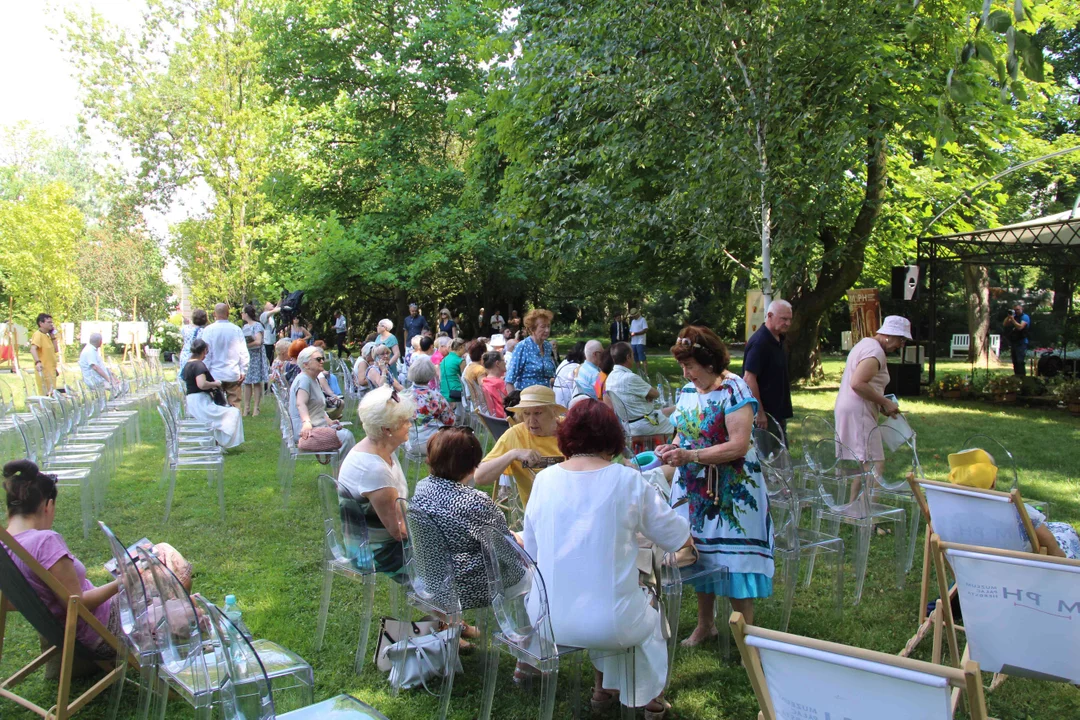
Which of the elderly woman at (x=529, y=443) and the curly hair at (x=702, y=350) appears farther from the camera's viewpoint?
the elderly woman at (x=529, y=443)

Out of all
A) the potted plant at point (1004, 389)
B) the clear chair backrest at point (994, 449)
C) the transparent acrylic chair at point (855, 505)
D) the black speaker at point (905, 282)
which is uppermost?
the black speaker at point (905, 282)

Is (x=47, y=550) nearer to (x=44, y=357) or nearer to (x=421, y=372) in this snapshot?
(x=421, y=372)

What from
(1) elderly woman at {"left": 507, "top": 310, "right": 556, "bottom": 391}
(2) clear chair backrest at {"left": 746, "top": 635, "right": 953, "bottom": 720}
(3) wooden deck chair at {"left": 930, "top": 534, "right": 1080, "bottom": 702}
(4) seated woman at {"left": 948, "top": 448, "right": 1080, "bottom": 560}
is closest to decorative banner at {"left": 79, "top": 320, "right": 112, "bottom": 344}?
(1) elderly woman at {"left": 507, "top": 310, "right": 556, "bottom": 391}

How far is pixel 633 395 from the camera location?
6.68 meters

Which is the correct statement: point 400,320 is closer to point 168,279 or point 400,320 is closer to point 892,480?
point 168,279

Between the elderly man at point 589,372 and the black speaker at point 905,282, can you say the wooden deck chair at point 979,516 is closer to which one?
the elderly man at point 589,372

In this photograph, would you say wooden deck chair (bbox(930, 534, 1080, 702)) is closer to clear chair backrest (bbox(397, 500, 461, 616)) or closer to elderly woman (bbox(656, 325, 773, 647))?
elderly woman (bbox(656, 325, 773, 647))

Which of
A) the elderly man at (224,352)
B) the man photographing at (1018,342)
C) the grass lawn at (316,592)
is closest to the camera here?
the grass lawn at (316,592)

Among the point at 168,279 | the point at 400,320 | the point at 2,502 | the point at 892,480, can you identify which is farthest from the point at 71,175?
the point at 892,480

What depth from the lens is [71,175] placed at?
50.8 metres

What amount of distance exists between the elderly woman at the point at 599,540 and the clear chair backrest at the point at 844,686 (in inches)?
35.8

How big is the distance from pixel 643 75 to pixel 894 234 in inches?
308

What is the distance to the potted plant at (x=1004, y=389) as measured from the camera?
1314cm

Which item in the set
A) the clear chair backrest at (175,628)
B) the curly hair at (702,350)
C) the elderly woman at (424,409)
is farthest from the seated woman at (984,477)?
the elderly woman at (424,409)
